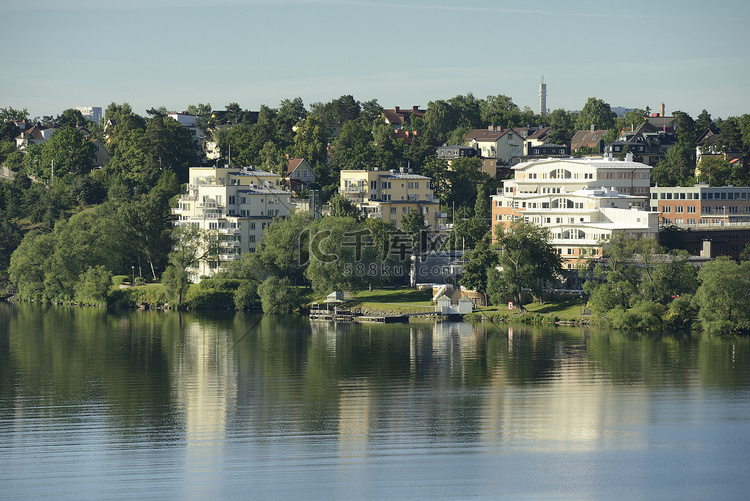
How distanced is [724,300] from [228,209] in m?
36.1

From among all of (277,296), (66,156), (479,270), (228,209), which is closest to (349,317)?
(277,296)

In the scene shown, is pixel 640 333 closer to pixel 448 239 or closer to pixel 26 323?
pixel 448 239

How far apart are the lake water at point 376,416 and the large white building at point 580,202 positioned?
1182 cm

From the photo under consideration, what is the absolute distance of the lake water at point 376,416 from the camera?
31438mm

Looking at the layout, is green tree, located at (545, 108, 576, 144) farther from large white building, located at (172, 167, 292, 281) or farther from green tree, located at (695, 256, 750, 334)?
green tree, located at (695, 256, 750, 334)

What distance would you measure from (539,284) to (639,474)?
3411 centimetres

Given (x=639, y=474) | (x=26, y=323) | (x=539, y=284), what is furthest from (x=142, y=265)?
(x=639, y=474)

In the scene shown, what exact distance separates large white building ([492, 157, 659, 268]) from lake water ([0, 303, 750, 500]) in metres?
11.8

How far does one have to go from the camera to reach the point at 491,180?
97250mm

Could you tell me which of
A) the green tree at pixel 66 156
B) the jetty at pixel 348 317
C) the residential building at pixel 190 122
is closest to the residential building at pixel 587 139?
the residential building at pixel 190 122

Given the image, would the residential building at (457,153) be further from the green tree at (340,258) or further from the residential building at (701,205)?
the green tree at (340,258)

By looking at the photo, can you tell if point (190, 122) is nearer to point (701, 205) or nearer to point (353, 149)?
point (353, 149)

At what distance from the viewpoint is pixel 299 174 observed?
3797 inches

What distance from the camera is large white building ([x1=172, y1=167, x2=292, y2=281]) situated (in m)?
77.2
